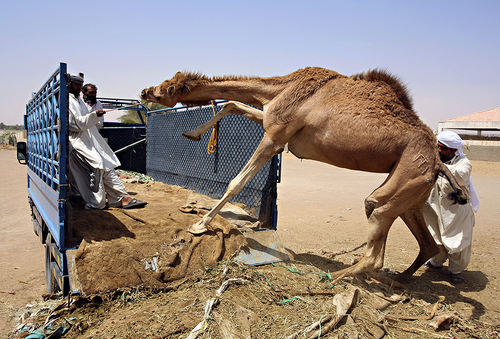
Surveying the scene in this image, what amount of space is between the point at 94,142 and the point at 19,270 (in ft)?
6.72

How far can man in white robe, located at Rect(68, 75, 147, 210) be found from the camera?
4.05m

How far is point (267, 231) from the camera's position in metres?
4.23

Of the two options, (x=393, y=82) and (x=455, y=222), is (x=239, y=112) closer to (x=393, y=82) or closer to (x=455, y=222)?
(x=393, y=82)

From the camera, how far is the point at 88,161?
4207 millimetres

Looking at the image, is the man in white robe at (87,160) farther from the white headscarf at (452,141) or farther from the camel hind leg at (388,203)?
the white headscarf at (452,141)

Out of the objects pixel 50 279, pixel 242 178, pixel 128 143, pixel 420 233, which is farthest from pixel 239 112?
pixel 128 143

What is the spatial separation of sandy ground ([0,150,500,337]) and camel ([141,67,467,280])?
3.12ft

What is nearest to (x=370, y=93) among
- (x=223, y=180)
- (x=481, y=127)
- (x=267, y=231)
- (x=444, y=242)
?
(x=267, y=231)

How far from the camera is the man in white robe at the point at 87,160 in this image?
159 inches

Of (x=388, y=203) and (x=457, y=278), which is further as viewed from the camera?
(x=457, y=278)

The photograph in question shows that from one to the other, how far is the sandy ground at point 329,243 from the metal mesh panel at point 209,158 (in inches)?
54.2

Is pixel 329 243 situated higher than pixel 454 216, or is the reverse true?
pixel 454 216

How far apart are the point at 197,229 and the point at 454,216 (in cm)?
339

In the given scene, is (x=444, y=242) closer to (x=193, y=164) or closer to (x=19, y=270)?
(x=193, y=164)
